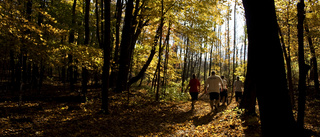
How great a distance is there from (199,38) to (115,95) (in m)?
6.92

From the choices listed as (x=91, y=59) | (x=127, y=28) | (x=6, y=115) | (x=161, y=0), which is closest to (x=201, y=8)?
(x=161, y=0)

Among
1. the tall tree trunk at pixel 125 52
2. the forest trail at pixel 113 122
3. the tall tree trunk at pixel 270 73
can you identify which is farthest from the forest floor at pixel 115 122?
the tall tree trunk at pixel 270 73

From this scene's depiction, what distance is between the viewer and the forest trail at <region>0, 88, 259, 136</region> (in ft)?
18.1

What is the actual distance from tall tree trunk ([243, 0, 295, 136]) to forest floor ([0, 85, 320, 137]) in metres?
2.80

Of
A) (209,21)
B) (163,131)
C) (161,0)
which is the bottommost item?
(163,131)

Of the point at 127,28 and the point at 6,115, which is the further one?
the point at 127,28

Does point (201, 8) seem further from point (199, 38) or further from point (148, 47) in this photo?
point (148, 47)

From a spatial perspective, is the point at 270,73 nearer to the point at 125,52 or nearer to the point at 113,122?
the point at 113,122

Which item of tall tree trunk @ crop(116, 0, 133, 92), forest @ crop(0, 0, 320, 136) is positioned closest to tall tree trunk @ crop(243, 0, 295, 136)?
forest @ crop(0, 0, 320, 136)

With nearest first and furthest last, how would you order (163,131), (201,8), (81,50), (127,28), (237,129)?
1. (237,129)
2. (163,131)
3. (81,50)
4. (201,8)
5. (127,28)

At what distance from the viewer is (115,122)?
6.86 metres

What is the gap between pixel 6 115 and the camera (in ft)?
22.4

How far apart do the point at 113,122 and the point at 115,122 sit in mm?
80

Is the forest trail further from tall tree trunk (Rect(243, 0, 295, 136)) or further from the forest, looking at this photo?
tall tree trunk (Rect(243, 0, 295, 136))
